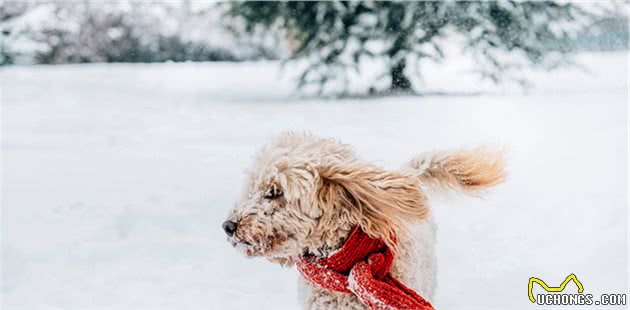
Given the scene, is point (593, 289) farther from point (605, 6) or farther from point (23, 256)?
point (605, 6)

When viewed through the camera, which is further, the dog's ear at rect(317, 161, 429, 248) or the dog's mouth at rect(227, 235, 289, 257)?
the dog's ear at rect(317, 161, 429, 248)

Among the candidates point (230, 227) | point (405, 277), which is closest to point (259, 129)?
point (405, 277)

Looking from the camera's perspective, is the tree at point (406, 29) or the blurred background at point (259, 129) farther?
the tree at point (406, 29)

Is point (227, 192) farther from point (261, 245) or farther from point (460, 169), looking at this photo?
point (261, 245)

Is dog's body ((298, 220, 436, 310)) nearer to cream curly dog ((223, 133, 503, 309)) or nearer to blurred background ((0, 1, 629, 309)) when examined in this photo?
cream curly dog ((223, 133, 503, 309))

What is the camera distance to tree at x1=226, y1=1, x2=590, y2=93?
14.1 meters

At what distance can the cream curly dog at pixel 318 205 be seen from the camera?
111 inches

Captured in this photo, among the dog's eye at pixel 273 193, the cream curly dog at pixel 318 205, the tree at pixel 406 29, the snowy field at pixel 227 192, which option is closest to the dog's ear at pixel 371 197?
the cream curly dog at pixel 318 205

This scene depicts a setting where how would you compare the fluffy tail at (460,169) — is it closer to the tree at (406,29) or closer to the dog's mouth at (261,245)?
the dog's mouth at (261,245)

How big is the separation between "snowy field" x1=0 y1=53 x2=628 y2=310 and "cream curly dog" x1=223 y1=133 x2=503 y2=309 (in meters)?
0.28

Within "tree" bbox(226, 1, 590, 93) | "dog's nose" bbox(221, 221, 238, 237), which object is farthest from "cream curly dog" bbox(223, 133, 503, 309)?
"tree" bbox(226, 1, 590, 93)

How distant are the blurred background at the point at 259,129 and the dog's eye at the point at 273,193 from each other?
0.52m

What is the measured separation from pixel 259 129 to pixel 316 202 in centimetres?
796

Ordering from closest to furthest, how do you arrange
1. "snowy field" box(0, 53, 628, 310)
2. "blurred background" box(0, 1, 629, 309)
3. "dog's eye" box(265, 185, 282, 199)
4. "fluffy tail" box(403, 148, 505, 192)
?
"dog's eye" box(265, 185, 282, 199)
"fluffy tail" box(403, 148, 505, 192)
"snowy field" box(0, 53, 628, 310)
"blurred background" box(0, 1, 629, 309)
